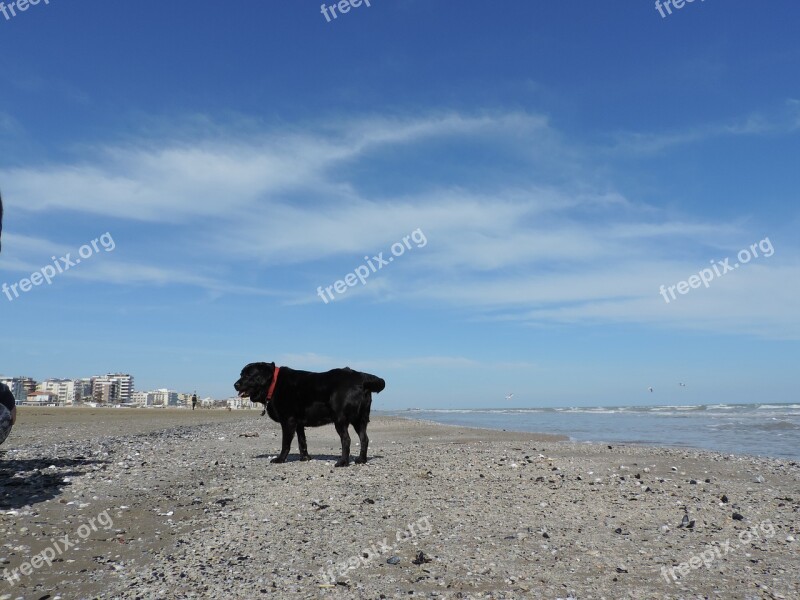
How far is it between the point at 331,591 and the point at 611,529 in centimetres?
334

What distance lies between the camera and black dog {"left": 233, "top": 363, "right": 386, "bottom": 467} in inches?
442

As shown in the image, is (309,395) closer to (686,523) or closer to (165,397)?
(686,523)

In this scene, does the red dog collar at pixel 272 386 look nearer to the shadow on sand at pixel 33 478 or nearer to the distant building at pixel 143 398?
the shadow on sand at pixel 33 478

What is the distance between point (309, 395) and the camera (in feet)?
37.4

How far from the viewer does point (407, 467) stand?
1048cm

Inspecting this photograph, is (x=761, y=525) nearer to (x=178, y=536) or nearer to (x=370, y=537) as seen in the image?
(x=370, y=537)

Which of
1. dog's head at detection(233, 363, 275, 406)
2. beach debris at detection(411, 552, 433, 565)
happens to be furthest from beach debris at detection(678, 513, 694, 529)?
dog's head at detection(233, 363, 275, 406)

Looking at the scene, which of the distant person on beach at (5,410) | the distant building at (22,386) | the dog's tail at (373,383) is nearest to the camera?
the distant person on beach at (5,410)

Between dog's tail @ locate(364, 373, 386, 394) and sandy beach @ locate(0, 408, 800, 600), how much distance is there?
1.40 metres

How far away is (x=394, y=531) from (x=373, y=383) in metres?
5.29

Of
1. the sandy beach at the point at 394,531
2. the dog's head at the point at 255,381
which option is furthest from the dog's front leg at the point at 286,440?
the dog's head at the point at 255,381

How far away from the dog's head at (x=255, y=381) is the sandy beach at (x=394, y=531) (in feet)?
4.78

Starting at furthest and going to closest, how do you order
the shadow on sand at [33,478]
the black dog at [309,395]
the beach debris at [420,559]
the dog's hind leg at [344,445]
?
the black dog at [309,395] → the dog's hind leg at [344,445] → the shadow on sand at [33,478] → the beach debris at [420,559]

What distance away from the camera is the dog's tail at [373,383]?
1136 centimetres
